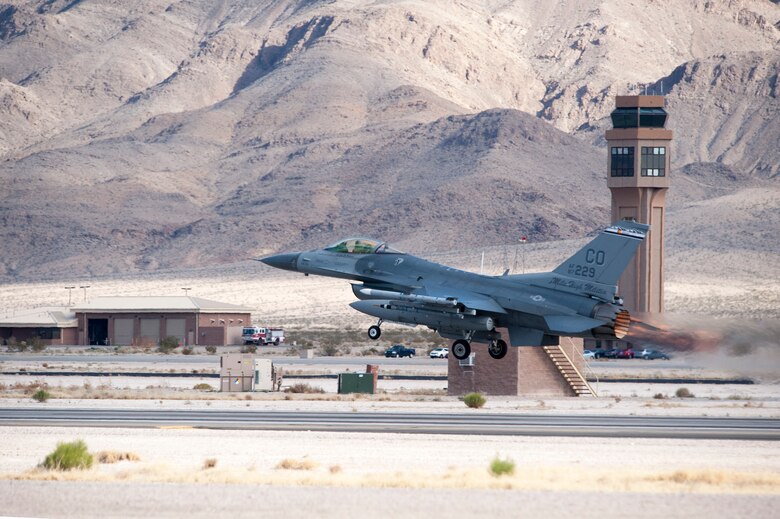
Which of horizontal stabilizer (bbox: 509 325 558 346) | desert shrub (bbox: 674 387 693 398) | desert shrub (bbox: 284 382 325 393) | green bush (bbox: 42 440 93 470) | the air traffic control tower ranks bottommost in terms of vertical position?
green bush (bbox: 42 440 93 470)

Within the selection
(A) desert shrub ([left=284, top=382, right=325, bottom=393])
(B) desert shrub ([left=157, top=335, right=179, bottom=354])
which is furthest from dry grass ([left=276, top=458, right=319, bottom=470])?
(B) desert shrub ([left=157, top=335, right=179, bottom=354])

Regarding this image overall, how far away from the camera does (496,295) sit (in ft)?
139

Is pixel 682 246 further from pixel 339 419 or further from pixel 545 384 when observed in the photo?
pixel 339 419

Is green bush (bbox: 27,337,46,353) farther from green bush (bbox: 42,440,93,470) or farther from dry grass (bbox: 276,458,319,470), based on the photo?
dry grass (bbox: 276,458,319,470)

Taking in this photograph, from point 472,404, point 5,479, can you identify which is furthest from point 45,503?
point 472,404

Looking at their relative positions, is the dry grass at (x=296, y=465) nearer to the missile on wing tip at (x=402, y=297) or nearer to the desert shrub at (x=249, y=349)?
the missile on wing tip at (x=402, y=297)

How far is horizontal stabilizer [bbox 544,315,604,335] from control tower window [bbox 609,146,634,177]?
2816 inches

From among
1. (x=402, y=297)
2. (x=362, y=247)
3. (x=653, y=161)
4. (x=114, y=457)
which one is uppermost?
(x=653, y=161)

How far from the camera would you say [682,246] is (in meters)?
182

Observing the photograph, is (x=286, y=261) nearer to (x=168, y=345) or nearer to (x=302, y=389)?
(x=302, y=389)

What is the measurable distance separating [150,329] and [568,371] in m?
65.8

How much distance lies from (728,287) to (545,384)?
340ft

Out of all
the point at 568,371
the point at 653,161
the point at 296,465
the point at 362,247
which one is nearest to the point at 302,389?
the point at 568,371

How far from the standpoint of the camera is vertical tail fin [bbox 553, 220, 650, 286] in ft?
138
